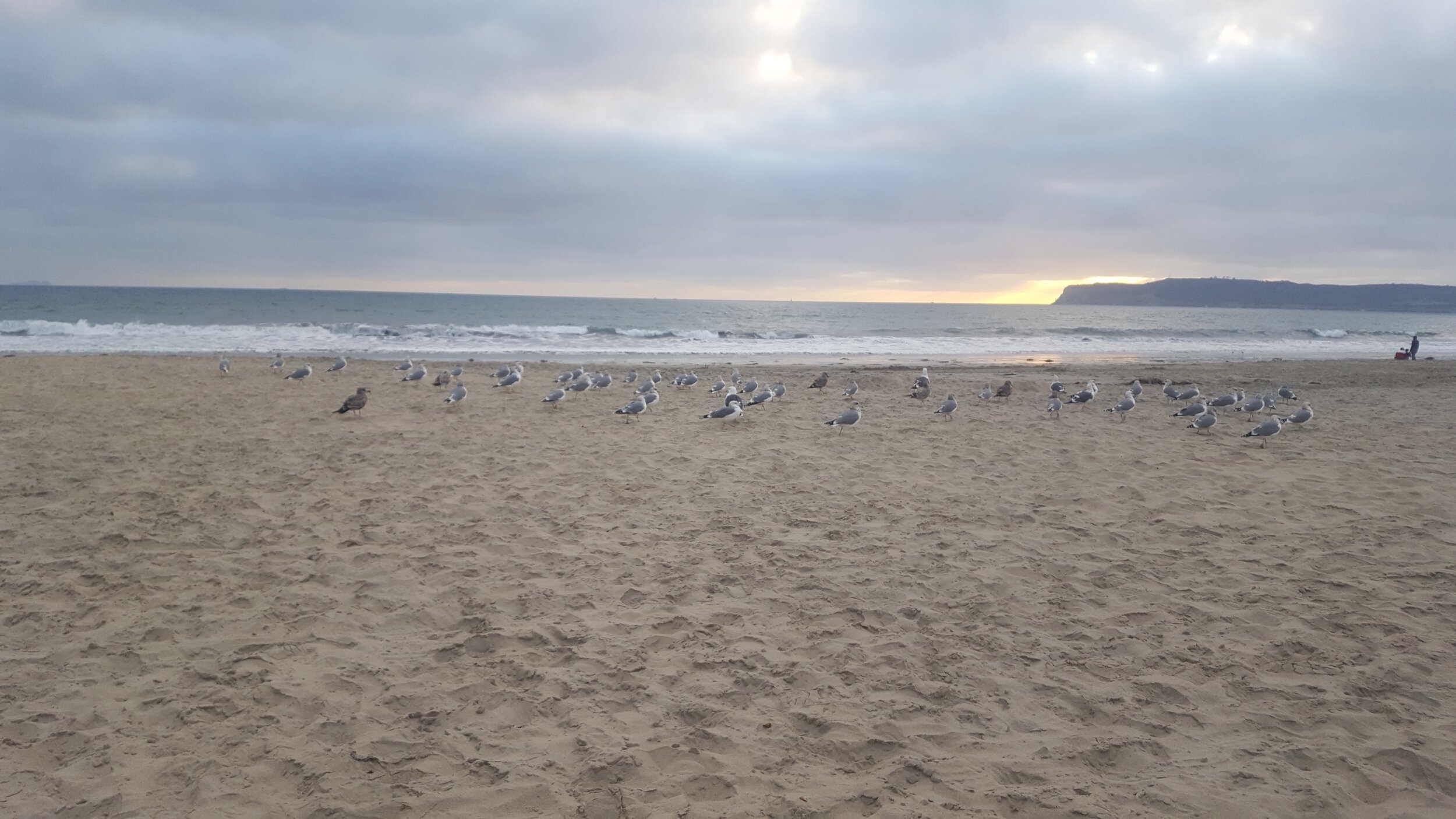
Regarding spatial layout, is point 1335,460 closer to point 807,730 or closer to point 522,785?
point 807,730

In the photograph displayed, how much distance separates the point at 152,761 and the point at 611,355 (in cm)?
2311

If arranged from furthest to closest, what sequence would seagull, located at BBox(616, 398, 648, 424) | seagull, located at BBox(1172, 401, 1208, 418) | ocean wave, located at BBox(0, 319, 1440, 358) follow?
ocean wave, located at BBox(0, 319, 1440, 358) < seagull, located at BBox(616, 398, 648, 424) < seagull, located at BBox(1172, 401, 1208, 418)

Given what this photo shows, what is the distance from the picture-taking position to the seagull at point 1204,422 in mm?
10609

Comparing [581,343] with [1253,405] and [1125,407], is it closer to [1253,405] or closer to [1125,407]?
[1125,407]

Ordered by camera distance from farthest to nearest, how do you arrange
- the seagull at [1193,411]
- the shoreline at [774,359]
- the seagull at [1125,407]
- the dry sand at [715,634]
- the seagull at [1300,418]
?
the shoreline at [774,359]
the seagull at [1125,407]
the seagull at [1193,411]
the seagull at [1300,418]
the dry sand at [715,634]

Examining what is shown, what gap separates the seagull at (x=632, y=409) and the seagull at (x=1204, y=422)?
812 centimetres

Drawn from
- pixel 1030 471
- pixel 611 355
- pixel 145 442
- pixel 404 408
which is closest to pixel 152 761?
pixel 145 442

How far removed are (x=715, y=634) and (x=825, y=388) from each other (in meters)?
11.9

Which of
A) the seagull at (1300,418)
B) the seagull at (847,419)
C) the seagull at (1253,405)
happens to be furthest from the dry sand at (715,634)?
the seagull at (1253,405)

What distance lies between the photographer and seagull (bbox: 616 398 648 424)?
11578mm

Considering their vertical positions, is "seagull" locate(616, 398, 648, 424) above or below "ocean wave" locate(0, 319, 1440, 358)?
below

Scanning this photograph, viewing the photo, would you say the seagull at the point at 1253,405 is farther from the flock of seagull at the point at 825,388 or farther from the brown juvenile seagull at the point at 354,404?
the brown juvenile seagull at the point at 354,404

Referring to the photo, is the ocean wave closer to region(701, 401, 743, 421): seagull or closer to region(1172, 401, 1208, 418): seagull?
region(701, 401, 743, 421): seagull

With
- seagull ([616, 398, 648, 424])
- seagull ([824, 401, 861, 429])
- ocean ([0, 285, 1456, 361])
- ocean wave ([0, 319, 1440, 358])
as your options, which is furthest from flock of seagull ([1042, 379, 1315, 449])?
ocean wave ([0, 319, 1440, 358])
